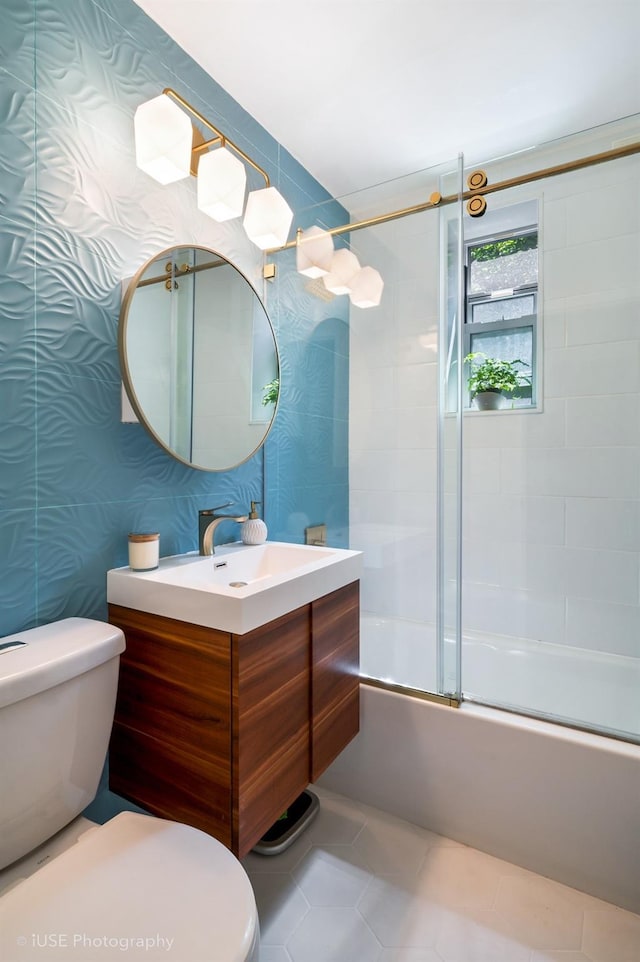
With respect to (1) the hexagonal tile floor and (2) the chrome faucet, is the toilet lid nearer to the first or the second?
(1) the hexagonal tile floor

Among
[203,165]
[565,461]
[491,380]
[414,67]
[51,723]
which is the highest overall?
[414,67]

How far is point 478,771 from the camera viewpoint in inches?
59.4

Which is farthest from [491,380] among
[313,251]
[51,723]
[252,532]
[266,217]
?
[51,723]

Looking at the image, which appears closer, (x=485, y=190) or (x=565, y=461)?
(x=485, y=190)

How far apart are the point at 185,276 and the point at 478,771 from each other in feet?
5.89

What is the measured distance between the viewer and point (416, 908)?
1306 mm

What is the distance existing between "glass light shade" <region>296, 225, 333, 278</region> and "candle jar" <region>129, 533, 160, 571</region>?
1.38 metres

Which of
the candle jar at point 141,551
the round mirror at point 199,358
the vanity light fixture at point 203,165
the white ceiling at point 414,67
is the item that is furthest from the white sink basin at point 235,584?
the white ceiling at point 414,67

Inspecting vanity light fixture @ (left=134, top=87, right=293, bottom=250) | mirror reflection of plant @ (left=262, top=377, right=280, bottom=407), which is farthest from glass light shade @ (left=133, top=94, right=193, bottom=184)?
mirror reflection of plant @ (left=262, top=377, right=280, bottom=407)

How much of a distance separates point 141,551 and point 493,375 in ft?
5.73

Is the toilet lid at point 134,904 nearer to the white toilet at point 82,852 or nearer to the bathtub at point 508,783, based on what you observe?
the white toilet at point 82,852

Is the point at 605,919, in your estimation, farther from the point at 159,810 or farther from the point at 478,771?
the point at 159,810

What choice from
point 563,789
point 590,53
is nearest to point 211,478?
point 563,789

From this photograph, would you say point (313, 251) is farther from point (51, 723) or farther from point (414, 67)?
point (51, 723)
